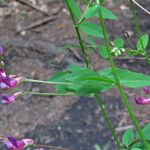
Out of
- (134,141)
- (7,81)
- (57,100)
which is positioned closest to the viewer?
(7,81)

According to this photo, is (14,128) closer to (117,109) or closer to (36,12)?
(117,109)

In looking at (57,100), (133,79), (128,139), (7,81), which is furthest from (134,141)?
(57,100)

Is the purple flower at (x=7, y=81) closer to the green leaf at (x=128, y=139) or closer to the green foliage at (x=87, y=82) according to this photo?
the green foliage at (x=87, y=82)

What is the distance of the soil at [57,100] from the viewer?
3723 mm

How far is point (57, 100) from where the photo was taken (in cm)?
404

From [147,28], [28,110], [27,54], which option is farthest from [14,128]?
[147,28]

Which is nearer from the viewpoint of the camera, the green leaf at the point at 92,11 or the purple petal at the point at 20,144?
the green leaf at the point at 92,11

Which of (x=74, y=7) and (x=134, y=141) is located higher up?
(x=74, y=7)

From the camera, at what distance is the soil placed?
3.72 m

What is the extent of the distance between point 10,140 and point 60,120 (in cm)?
241

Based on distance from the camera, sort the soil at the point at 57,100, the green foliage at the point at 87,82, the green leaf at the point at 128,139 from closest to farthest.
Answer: the green foliage at the point at 87,82
the green leaf at the point at 128,139
the soil at the point at 57,100

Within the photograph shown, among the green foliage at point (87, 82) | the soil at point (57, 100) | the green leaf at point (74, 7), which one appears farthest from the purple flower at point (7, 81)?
the soil at point (57, 100)

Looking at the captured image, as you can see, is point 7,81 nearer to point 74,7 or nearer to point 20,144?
point 20,144

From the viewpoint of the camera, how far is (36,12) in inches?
206
